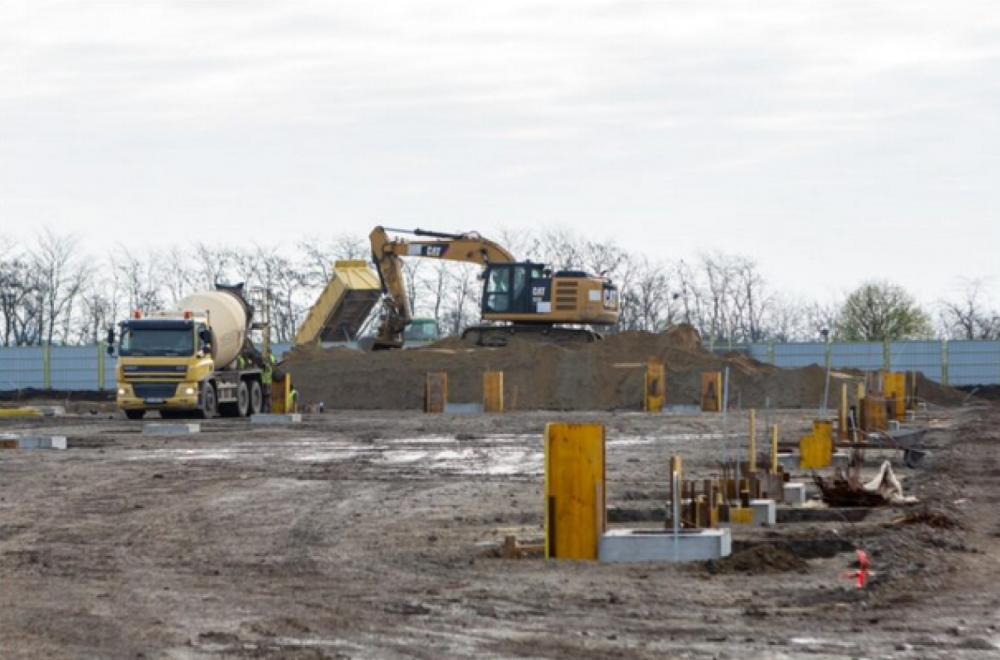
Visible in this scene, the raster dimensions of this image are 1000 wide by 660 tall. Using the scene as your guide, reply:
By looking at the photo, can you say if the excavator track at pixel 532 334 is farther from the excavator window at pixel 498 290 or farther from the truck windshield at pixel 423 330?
the truck windshield at pixel 423 330

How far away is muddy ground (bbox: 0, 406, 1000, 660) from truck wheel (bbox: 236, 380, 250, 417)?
2138 cm

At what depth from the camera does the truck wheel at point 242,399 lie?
151 ft

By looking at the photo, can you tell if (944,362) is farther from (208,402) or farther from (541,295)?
(208,402)

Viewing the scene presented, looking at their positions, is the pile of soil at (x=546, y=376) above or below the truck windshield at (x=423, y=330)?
below

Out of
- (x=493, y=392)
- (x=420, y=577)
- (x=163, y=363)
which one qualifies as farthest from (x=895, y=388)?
(x=420, y=577)

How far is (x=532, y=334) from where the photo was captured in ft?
201

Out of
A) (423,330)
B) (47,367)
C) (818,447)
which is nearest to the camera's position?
(818,447)

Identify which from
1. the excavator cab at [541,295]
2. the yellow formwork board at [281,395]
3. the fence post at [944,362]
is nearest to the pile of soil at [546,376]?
the excavator cab at [541,295]

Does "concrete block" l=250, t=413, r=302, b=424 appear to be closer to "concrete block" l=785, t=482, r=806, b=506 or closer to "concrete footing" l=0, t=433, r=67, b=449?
"concrete footing" l=0, t=433, r=67, b=449

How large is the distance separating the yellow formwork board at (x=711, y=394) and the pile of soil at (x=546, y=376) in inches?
143

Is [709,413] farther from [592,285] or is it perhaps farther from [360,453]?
[360,453]

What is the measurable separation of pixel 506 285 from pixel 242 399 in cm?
1474

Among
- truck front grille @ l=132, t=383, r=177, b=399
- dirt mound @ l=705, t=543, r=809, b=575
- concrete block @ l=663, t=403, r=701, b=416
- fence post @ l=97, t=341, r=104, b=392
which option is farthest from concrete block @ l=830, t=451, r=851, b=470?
fence post @ l=97, t=341, r=104, b=392

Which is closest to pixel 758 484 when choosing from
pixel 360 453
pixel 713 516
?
pixel 713 516
